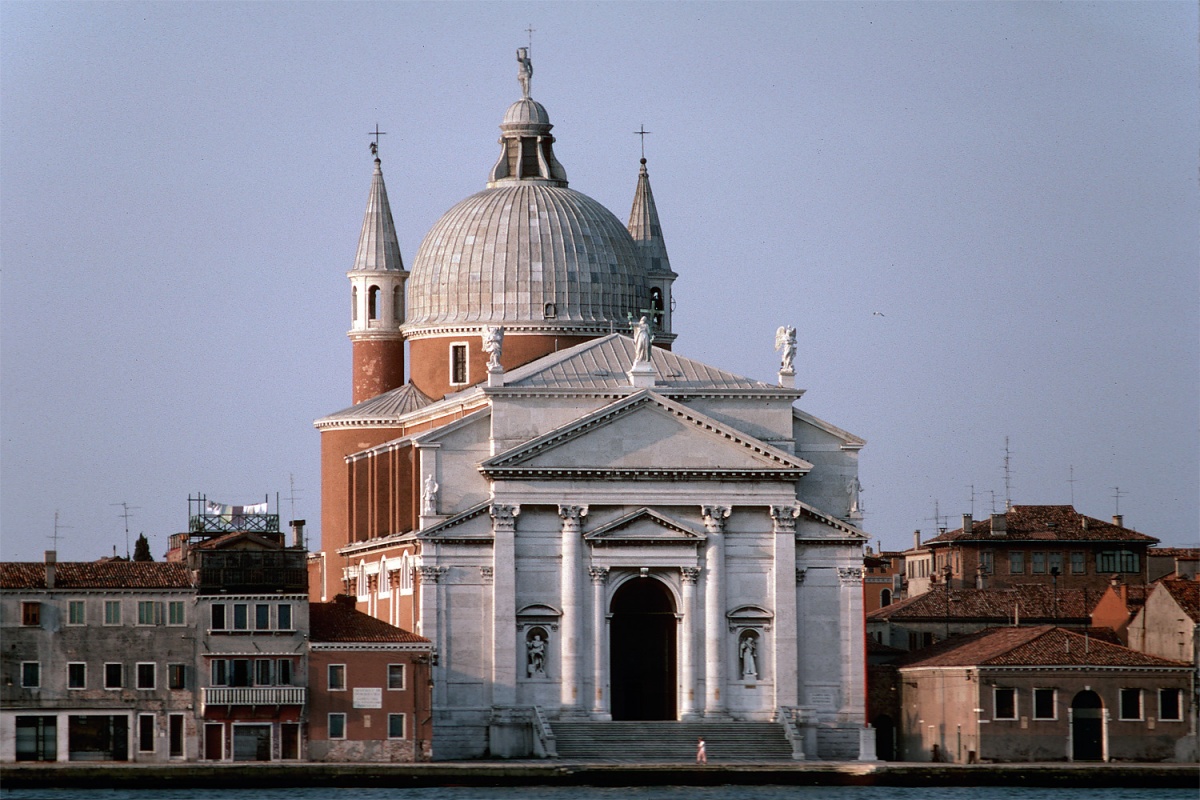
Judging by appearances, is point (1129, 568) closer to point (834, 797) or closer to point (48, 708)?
point (834, 797)

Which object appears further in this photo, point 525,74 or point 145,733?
point 525,74

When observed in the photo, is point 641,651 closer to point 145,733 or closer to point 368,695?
point 368,695

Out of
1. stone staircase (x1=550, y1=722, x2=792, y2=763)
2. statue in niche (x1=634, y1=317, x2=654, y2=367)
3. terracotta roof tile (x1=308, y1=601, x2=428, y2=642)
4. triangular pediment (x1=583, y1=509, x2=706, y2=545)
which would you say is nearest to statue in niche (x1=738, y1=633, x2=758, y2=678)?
stone staircase (x1=550, y1=722, x2=792, y2=763)

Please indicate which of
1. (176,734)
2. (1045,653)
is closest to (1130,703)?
(1045,653)

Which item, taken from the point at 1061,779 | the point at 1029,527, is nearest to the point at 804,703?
the point at 1061,779

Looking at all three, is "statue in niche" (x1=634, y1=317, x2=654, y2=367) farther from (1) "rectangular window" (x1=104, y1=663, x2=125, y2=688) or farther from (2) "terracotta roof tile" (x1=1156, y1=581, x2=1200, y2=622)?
(1) "rectangular window" (x1=104, y1=663, x2=125, y2=688)

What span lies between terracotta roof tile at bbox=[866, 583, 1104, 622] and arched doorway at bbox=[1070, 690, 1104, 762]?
12.2 metres

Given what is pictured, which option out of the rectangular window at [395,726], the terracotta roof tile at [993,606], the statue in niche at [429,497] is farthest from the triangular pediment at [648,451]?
the terracotta roof tile at [993,606]

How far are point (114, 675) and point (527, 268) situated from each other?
19837 millimetres

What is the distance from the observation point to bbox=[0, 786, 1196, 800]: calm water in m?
58.3

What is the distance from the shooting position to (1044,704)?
6700 centimetres

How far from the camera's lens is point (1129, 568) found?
93.3 metres

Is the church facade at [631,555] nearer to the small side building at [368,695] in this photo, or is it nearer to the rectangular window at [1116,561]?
the small side building at [368,695]

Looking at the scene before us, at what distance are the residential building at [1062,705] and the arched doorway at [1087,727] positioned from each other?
2 cm
